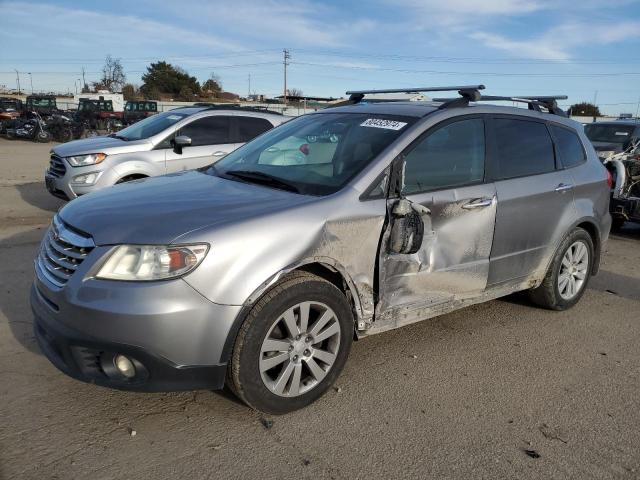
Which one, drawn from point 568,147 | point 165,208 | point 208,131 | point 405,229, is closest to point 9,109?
point 208,131

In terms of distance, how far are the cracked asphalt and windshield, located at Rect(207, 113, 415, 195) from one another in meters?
1.29

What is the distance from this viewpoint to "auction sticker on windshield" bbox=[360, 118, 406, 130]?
3.64m

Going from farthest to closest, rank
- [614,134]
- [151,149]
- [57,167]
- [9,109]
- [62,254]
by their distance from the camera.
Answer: [9,109]
[614,134]
[57,167]
[151,149]
[62,254]

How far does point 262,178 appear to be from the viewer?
11.7ft

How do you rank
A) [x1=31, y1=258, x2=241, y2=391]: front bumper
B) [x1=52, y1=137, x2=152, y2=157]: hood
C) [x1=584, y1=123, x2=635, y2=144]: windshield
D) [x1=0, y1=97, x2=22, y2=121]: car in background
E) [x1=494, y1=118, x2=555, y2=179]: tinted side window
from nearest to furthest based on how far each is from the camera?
1. [x1=31, y1=258, x2=241, y2=391]: front bumper
2. [x1=494, y1=118, x2=555, y2=179]: tinted side window
3. [x1=52, y1=137, x2=152, y2=157]: hood
4. [x1=584, y1=123, x2=635, y2=144]: windshield
5. [x1=0, y1=97, x2=22, y2=121]: car in background

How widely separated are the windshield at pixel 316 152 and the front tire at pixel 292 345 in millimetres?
647

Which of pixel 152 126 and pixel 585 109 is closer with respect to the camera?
pixel 152 126

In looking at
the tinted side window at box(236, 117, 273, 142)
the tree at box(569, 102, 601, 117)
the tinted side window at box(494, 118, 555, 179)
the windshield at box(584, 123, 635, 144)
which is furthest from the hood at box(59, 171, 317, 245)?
the tree at box(569, 102, 601, 117)

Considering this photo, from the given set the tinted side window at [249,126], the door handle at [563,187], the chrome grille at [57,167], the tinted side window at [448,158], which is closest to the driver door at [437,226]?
the tinted side window at [448,158]

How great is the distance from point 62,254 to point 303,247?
4.25 feet

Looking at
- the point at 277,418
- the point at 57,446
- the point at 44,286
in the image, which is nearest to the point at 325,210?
the point at 277,418

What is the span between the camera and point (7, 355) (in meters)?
3.58

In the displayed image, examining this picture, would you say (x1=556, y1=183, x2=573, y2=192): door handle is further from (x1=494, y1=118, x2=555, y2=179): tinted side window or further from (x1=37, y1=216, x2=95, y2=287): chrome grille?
(x1=37, y1=216, x2=95, y2=287): chrome grille

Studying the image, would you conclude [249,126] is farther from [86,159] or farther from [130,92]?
[130,92]
